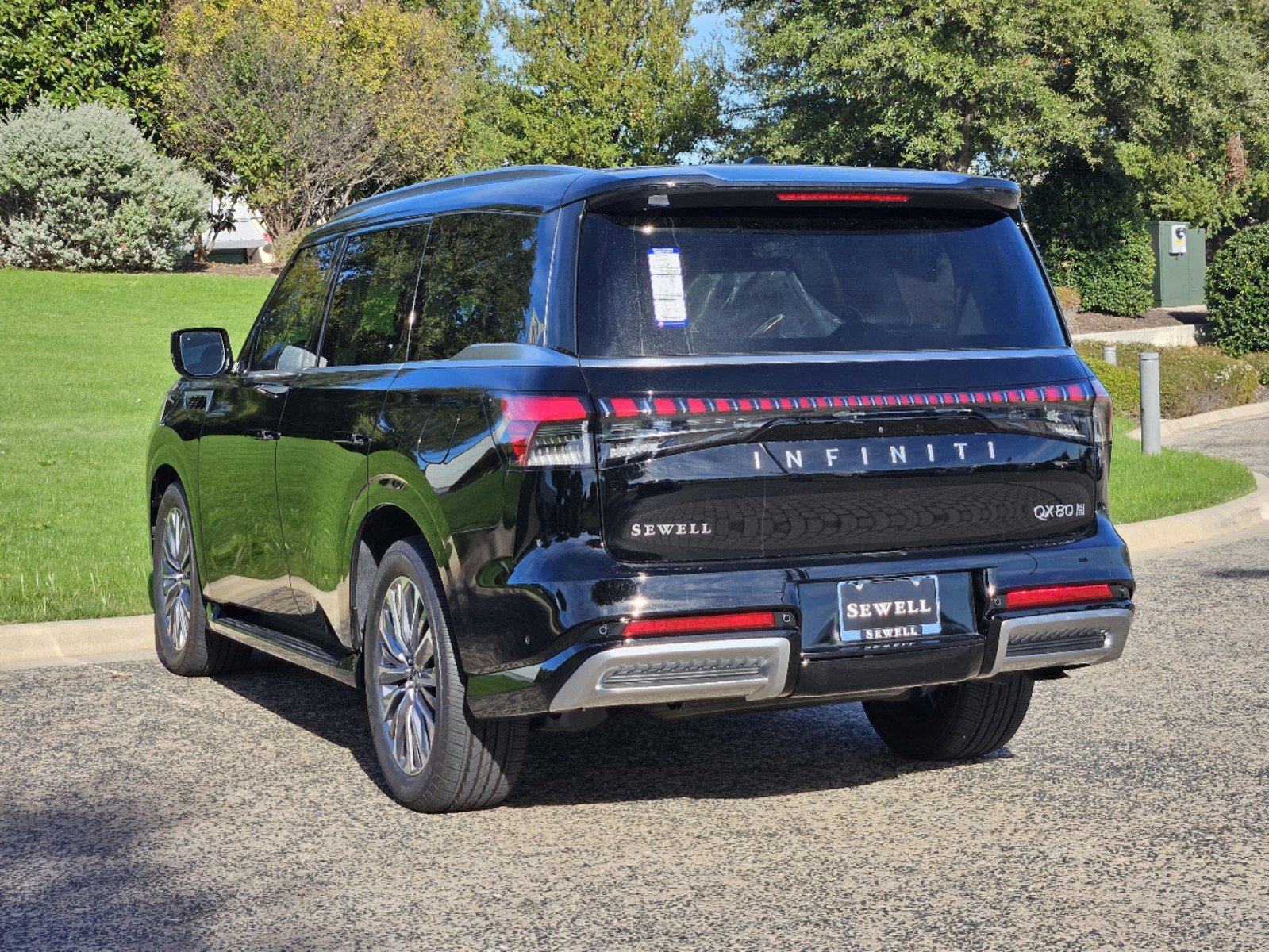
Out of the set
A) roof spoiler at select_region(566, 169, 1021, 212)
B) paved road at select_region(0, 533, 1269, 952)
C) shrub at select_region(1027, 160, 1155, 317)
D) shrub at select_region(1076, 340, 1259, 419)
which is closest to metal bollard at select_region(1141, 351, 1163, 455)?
shrub at select_region(1076, 340, 1259, 419)

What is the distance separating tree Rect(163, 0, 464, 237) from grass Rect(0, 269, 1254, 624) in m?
7.24

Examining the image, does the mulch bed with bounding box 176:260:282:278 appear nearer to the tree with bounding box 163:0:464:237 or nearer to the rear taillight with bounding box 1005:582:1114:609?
the tree with bounding box 163:0:464:237

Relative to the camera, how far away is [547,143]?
5741 centimetres

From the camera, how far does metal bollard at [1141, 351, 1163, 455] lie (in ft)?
52.6

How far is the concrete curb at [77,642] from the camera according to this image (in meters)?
8.34

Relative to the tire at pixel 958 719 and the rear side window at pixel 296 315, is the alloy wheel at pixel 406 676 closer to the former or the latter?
the rear side window at pixel 296 315

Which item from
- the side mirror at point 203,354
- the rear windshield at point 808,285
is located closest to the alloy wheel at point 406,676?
the rear windshield at point 808,285

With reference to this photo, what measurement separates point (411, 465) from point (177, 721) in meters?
2.36

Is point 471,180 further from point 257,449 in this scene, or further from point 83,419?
point 83,419

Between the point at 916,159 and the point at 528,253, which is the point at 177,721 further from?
the point at 916,159

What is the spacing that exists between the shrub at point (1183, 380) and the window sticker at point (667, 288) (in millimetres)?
17041

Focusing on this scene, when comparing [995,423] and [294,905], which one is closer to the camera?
[294,905]

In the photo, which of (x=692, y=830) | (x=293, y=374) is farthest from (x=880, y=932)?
(x=293, y=374)

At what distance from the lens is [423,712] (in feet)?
17.9
